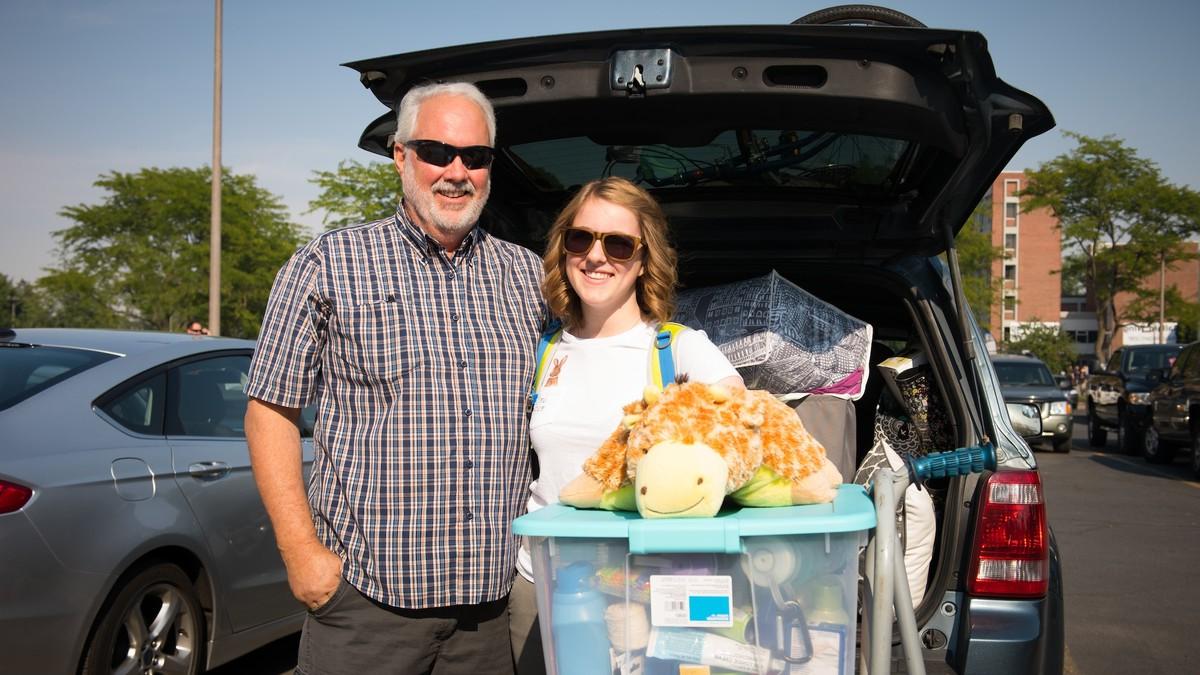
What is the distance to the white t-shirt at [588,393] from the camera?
7.72ft

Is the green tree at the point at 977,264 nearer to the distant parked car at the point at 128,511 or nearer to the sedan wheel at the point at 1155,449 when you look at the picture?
the sedan wheel at the point at 1155,449

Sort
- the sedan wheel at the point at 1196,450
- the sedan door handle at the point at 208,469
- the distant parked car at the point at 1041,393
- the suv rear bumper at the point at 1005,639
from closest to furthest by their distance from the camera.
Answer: the suv rear bumper at the point at 1005,639
the sedan door handle at the point at 208,469
the sedan wheel at the point at 1196,450
the distant parked car at the point at 1041,393

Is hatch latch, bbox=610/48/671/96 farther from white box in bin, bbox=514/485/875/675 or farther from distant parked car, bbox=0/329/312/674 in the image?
distant parked car, bbox=0/329/312/674

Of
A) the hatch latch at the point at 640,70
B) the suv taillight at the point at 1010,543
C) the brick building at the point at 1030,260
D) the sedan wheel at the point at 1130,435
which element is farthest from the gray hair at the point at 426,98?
the brick building at the point at 1030,260

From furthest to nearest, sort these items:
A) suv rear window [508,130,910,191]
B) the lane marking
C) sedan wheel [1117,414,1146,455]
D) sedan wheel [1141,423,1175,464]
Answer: sedan wheel [1117,414,1146,455]
sedan wheel [1141,423,1175,464]
the lane marking
suv rear window [508,130,910,191]

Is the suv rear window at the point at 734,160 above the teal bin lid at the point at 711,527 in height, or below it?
above

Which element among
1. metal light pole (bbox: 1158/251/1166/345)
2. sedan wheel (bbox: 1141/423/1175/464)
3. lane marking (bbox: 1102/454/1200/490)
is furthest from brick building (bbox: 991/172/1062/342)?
sedan wheel (bbox: 1141/423/1175/464)

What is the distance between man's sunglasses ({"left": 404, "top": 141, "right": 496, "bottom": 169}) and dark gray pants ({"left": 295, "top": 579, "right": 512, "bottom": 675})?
1.07m

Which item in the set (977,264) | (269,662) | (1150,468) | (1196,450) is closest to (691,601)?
(269,662)

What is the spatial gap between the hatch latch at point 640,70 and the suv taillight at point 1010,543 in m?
1.52

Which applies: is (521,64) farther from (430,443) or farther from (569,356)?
(430,443)

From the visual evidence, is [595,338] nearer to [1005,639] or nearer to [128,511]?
[1005,639]

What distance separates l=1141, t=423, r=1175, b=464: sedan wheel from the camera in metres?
14.7

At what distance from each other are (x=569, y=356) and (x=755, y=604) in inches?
37.3
